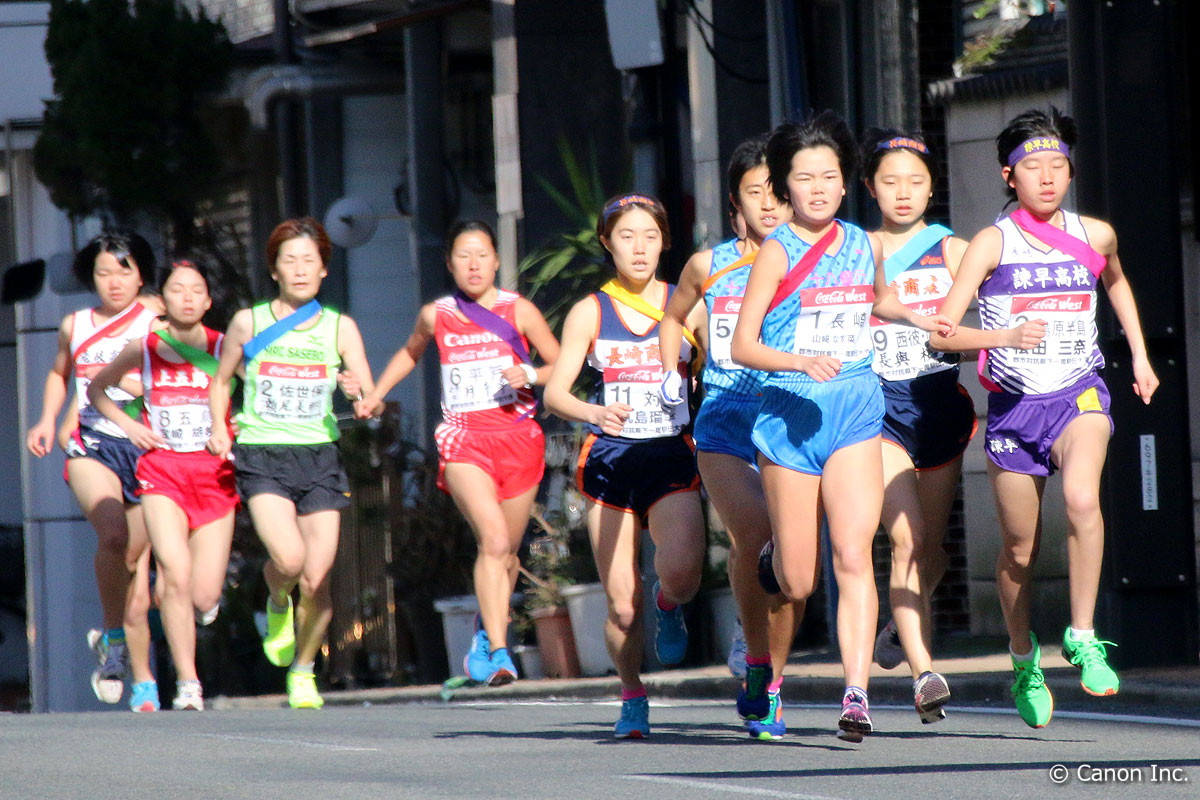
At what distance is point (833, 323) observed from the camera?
25.9ft

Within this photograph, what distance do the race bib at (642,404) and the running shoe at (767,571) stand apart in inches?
29.7

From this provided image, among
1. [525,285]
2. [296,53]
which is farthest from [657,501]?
[296,53]

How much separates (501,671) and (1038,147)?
3369 mm

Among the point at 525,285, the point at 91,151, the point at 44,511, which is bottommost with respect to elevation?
the point at 44,511

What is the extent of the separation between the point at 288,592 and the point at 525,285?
7942 mm

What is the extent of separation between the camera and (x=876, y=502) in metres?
7.89

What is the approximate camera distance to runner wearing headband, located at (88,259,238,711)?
38.2 feet

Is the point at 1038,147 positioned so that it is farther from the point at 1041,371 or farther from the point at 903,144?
the point at 1041,371

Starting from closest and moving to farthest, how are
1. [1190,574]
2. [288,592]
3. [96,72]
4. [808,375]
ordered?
[808,375] < [1190,574] < [288,592] < [96,72]

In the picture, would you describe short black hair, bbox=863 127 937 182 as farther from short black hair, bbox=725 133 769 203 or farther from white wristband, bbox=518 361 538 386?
white wristband, bbox=518 361 538 386

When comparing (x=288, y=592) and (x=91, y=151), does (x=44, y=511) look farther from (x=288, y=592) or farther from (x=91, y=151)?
(x=288, y=592)

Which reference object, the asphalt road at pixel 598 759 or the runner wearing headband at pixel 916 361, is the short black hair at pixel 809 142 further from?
the asphalt road at pixel 598 759

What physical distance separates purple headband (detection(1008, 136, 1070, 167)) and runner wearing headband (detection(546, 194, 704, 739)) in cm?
144

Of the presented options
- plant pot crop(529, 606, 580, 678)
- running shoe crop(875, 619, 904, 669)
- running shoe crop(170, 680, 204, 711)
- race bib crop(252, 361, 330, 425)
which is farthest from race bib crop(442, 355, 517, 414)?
plant pot crop(529, 606, 580, 678)
